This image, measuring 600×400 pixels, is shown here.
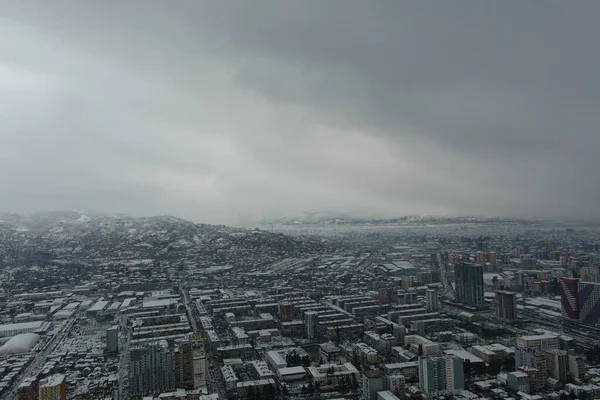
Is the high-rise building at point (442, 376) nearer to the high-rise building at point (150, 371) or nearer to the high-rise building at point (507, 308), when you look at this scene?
the high-rise building at point (150, 371)

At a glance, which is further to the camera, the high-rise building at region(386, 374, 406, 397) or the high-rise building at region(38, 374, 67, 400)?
the high-rise building at region(386, 374, 406, 397)

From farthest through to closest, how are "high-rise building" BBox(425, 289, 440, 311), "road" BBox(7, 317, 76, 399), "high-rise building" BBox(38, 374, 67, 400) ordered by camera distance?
1. "high-rise building" BBox(425, 289, 440, 311)
2. "road" BBox(7, 317, 76, 399)
3. "high-rise building" BBox(38, 374, 67, 400)

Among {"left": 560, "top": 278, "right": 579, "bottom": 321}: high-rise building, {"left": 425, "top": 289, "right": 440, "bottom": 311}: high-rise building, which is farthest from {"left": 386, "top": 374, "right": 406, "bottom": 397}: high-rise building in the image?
{"left": 560, "top": 278, "right": 579, "bottom": 321}: high-rise building

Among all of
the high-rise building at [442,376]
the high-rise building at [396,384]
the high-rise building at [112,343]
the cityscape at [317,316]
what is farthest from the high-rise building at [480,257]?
the high-rise building at [112,343]

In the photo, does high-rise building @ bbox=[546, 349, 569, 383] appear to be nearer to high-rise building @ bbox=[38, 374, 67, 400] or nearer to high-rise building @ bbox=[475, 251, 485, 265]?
high-rise building @ bbox=[38, 374, 67, 400]

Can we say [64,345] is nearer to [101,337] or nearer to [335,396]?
[101,337]
